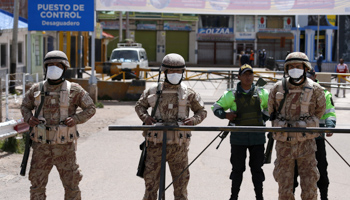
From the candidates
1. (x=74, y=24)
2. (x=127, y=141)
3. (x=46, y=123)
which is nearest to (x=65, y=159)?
(x=46, y=123)

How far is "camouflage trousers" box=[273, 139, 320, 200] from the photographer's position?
5.36 m

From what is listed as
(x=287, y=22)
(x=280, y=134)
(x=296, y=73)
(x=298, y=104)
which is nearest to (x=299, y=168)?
(x=280, y=134)

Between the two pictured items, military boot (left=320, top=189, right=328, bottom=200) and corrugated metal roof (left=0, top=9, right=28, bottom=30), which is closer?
military boot (left=320, top=189, right=328, bottom=200)

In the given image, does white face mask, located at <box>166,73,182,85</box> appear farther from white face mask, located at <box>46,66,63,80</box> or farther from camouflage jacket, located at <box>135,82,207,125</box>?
white face mask, located at <box>46,66,63,80</box>

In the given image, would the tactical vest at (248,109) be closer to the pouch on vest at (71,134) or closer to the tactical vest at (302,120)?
the tactical vest at (302,120)

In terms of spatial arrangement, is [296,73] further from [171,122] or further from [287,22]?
[287,22]

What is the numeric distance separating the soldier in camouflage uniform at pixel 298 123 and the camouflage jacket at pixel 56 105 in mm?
1823

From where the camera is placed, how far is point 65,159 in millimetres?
5527

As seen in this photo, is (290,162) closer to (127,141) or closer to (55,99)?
(55,99)

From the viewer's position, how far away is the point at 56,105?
5520 mm

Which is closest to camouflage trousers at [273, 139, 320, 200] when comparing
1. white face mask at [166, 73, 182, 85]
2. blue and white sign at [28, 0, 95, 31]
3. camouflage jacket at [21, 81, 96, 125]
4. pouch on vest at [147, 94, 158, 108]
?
white face mask at [166, 73, 182, 85]

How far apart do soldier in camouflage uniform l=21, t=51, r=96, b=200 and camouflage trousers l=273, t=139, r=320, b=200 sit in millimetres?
1922

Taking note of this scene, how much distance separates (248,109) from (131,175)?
2.56m

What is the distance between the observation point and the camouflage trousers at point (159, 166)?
5453 mm
